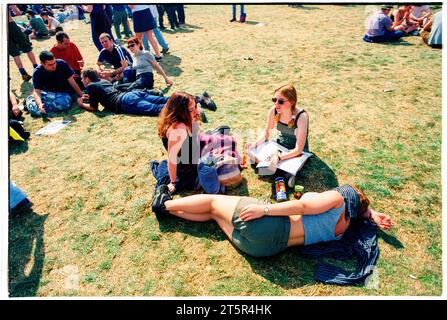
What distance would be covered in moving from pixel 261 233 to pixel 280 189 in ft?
3.82

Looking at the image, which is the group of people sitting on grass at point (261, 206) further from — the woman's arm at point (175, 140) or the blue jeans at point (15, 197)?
the blue jeans at point (15, 197)

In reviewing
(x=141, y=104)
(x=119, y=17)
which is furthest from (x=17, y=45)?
(x=119, y=17)

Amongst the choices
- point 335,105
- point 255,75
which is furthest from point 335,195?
point 255,75

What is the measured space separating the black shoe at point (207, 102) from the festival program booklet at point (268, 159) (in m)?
2.00

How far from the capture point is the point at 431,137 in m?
5.11

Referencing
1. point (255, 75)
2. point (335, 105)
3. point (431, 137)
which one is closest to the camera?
point (431, 137)

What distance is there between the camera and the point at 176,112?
12.9ft

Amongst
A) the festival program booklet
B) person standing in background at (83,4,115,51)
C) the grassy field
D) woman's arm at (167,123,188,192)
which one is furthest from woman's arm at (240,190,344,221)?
person standing in background at (83,4,115,51)

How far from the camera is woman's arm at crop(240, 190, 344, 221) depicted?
119 inches

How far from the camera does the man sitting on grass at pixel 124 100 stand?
627cm

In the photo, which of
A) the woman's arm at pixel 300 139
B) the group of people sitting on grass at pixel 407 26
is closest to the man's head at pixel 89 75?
the woman's arm at pixel 300 139
